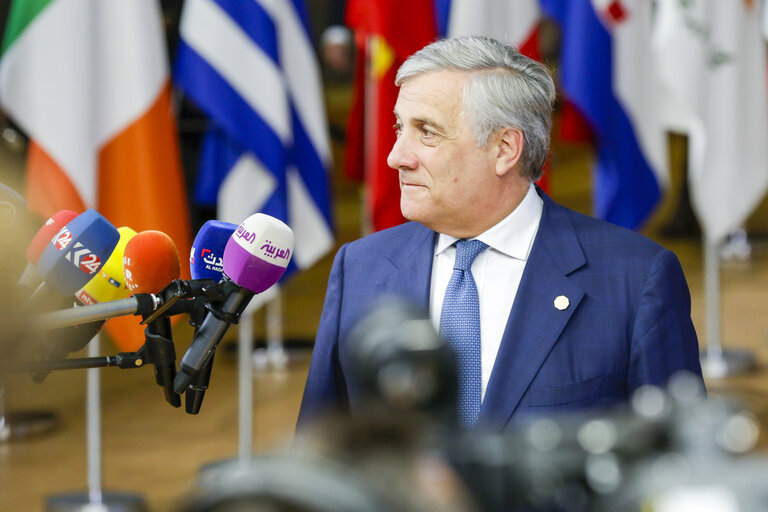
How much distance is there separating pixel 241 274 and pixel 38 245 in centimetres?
28

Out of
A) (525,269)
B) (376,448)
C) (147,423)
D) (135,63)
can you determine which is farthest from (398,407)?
(147,423)

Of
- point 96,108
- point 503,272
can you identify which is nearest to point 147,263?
point 503,272

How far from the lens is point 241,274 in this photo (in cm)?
141

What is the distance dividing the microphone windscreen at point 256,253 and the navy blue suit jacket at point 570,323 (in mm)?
381

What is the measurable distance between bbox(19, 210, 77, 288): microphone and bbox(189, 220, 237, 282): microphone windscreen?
0.17 m

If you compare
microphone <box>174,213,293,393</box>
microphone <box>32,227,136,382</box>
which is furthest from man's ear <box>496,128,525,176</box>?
→ microphone <box>32,227,136,382</box>

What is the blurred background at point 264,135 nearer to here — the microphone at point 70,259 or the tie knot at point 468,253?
the tie knot at point 468,253

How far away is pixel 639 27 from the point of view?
5008 mm

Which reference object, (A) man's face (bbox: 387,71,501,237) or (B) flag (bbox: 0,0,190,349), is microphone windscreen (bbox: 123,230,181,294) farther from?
(B) flag (bbox: 0,0,190,349)

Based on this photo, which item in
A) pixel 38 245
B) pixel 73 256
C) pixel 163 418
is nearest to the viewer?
pixel 73 256

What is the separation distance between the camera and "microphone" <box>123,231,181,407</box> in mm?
1380

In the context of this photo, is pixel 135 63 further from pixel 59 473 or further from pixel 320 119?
pixel 59 473

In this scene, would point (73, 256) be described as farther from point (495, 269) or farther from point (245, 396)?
point (245, 396)

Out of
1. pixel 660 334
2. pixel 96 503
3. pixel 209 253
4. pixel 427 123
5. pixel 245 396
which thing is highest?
pixel 427 123
